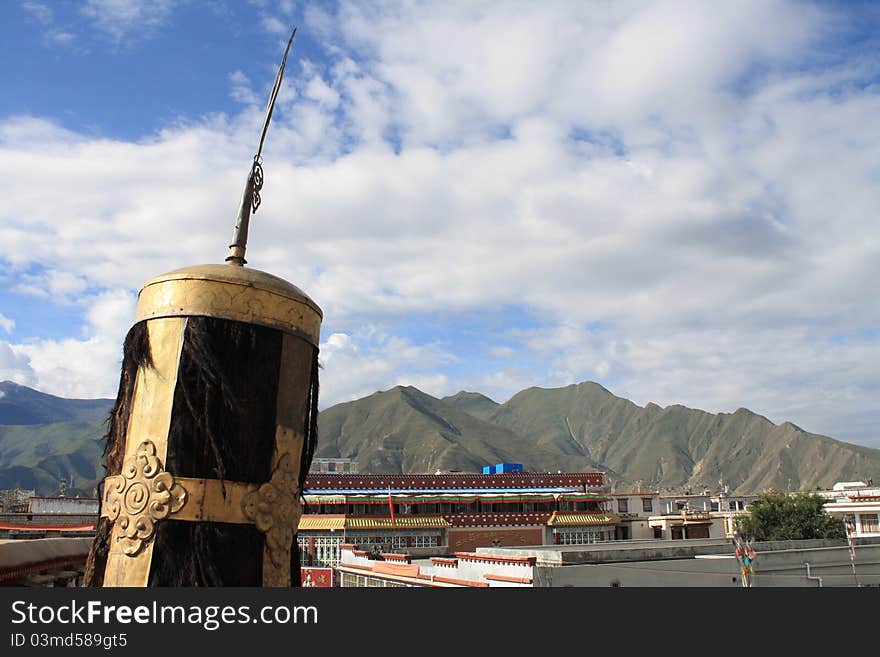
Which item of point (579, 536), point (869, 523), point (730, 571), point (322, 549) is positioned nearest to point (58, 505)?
point (322, 549)

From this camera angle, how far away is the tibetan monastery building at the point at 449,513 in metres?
52.9

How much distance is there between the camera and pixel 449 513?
5838 centimetres

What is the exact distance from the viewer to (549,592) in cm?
587

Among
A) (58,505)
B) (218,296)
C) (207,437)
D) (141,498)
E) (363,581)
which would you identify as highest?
(58,505)


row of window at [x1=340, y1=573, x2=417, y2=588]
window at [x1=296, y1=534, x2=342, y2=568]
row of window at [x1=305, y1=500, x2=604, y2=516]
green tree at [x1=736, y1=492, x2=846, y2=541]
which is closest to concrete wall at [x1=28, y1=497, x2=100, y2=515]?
window at [x1=296, y1=534, x2=342, y2=568]

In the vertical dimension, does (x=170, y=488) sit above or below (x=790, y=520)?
below

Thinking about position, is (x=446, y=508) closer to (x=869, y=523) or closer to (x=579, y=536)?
(x=579, y=536)

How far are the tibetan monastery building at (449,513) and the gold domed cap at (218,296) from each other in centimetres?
4671

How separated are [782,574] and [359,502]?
33.5 meters

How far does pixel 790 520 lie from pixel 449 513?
26112 millimetres

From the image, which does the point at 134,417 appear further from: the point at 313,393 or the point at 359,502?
the point at 359,502

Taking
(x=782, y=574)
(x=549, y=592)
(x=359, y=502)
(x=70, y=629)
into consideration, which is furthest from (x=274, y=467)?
(x=359, y=502)

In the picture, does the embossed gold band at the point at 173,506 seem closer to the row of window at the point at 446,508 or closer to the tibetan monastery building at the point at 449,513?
the tibetan monastery building at the point at 449,513

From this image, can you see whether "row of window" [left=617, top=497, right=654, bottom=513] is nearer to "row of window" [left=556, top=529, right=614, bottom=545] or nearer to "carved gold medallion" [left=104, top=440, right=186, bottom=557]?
"row of window" [left=556, top=529, right=614, bottom=545]
